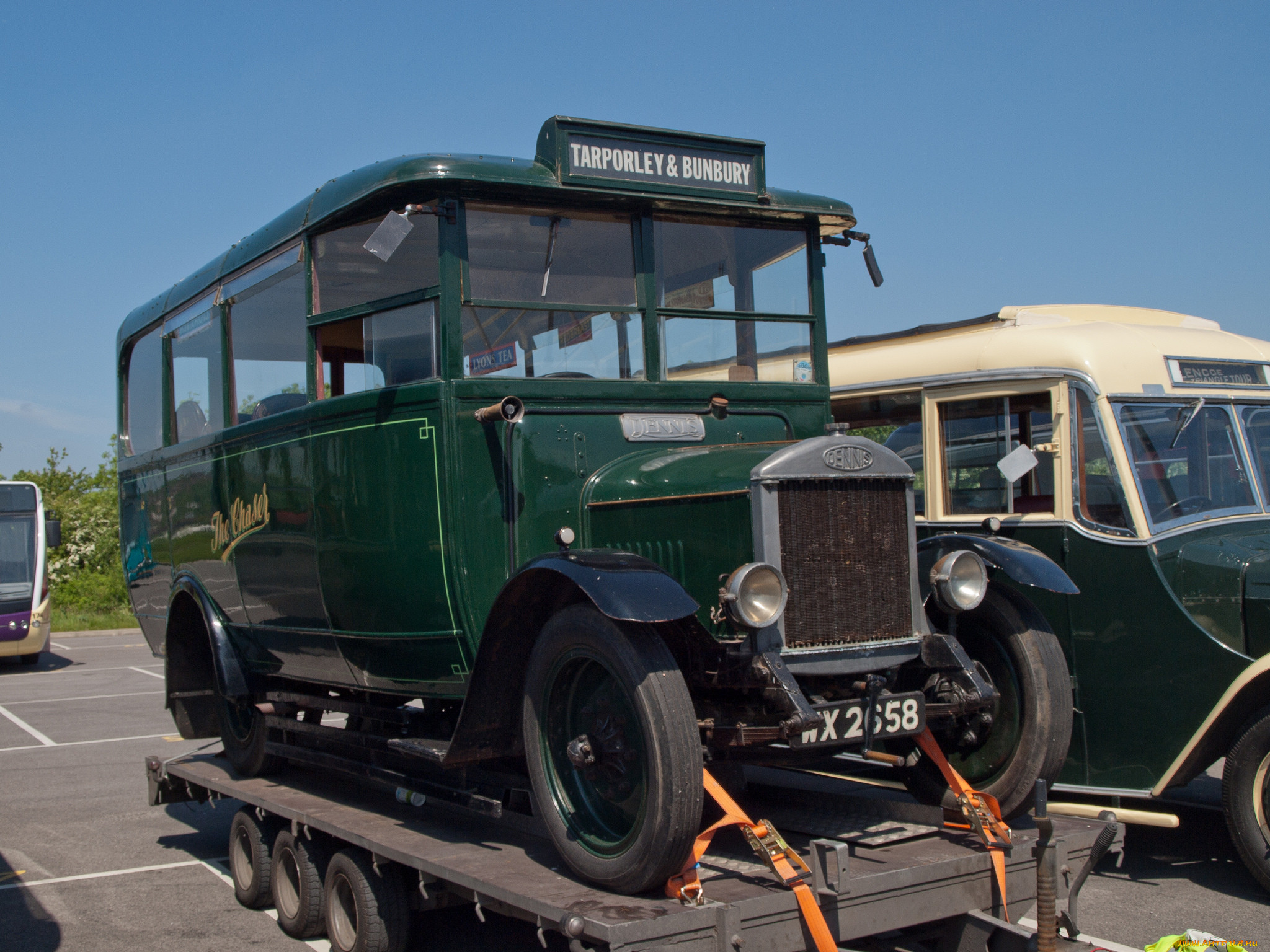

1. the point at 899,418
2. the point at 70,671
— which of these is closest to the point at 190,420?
the point at 899,418

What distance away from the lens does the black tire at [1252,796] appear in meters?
5.23

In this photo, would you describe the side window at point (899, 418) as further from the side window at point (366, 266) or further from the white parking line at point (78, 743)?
the white parking line at point (78, 743)

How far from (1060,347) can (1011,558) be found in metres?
2.13

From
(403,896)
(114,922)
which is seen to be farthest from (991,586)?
(114,922)

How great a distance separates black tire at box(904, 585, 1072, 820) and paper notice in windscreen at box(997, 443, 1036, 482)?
1466 millimetres

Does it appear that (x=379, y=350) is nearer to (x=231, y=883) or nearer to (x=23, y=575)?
(x=231, y=883)

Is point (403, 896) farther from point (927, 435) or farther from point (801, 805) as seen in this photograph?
point (927, 435)

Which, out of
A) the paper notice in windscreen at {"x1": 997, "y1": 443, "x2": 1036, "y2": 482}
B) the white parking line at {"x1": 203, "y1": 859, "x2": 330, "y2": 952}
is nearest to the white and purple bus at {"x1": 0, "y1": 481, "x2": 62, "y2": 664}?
the white parking line at {"x1": 203, "y1": 859, "x2": 330, "y2": 952}

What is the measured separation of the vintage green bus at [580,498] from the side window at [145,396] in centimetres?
141

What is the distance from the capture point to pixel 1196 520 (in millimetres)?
5773

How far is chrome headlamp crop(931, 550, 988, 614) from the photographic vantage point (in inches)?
165

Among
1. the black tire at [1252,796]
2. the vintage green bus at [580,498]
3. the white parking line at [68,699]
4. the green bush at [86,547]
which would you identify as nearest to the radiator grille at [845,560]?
the vintage green bus at [580,498]

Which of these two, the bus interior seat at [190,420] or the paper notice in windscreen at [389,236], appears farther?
the bus interior seat at [190,420]

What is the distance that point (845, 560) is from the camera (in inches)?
158
